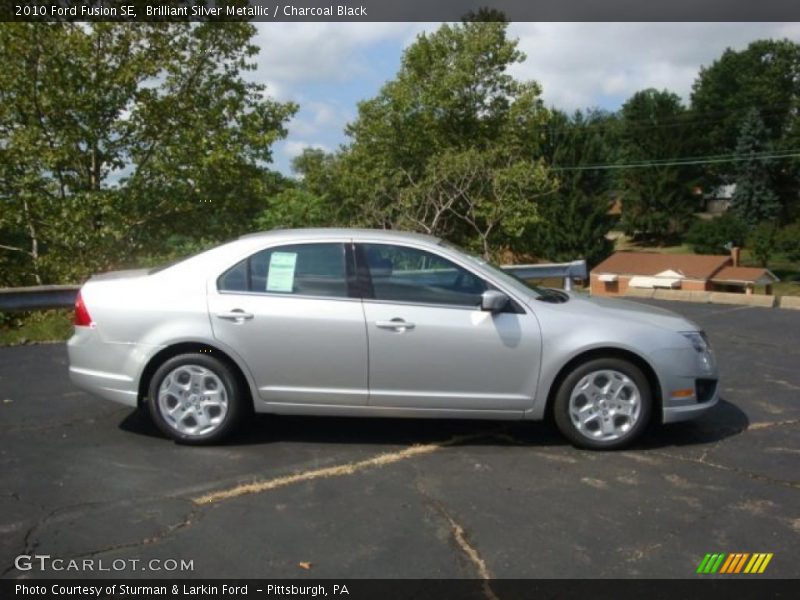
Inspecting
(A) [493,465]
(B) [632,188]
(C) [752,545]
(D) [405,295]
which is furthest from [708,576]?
(B) [632,188]

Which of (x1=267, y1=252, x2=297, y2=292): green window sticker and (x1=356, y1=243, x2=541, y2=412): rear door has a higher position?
(x1=267, y1=252, x2=297, y2=292): green window sticker

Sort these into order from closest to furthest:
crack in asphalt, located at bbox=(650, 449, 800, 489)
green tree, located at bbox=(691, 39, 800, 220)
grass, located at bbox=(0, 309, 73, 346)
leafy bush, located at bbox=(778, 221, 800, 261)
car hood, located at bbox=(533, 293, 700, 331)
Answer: crack in asphalt, located at bbox=(650, 449, 800, 489) < car hood, located at bbox=(533, 293, 700, 331) < grass, located at bbox=(0, 309, 73, 346) < leafy bush, located at bbox=(778, 221, 800, 261) < green tree, located at bbox=(691, 39, 800, 220)

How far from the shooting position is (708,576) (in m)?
3.47

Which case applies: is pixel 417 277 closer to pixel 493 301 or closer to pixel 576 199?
pixel 493 301

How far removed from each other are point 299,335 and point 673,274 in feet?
196

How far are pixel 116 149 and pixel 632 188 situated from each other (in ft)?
233

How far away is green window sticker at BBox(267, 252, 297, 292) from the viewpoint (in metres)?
5.30

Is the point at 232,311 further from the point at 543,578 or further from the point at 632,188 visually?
the point at 632,188

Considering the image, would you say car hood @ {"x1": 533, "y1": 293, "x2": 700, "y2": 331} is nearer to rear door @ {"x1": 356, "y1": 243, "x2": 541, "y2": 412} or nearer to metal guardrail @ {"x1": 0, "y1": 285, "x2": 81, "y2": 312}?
rear door @ {"x1": 356, "y1": 243, "x2": 541, "y2": 412}
